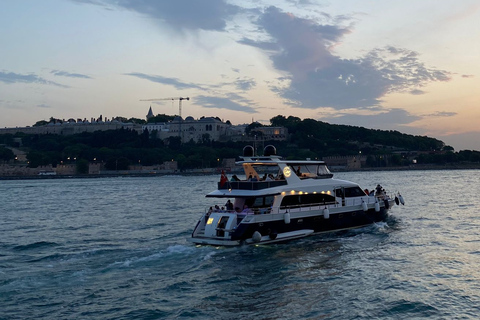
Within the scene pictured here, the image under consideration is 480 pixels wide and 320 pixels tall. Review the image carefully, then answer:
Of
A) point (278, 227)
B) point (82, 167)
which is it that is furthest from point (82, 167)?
point (278, 227)

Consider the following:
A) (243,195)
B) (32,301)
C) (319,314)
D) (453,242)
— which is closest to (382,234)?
(453,242)

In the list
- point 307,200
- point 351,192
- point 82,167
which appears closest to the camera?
point 307,200

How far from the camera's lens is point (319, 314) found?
1474 cm

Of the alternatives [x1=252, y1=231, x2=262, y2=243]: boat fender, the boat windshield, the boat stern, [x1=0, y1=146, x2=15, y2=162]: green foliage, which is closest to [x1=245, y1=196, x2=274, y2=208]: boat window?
the boat stern

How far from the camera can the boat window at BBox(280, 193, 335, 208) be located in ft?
82.8

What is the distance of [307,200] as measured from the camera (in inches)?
1025

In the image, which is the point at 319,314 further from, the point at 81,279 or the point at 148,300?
the point at 81,279

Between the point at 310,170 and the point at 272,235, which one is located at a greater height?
the point at 310,170

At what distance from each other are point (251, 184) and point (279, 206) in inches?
72.6

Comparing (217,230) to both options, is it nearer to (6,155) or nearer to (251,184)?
(251,184)

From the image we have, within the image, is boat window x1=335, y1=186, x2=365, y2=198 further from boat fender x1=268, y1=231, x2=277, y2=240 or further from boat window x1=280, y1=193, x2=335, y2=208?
boat fender x1=268, y1=231, x2=277, y2=240

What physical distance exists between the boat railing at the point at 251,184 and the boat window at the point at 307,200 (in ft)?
2.94

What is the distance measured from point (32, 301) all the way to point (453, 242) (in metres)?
20.8

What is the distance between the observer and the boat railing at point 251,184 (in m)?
24.4
